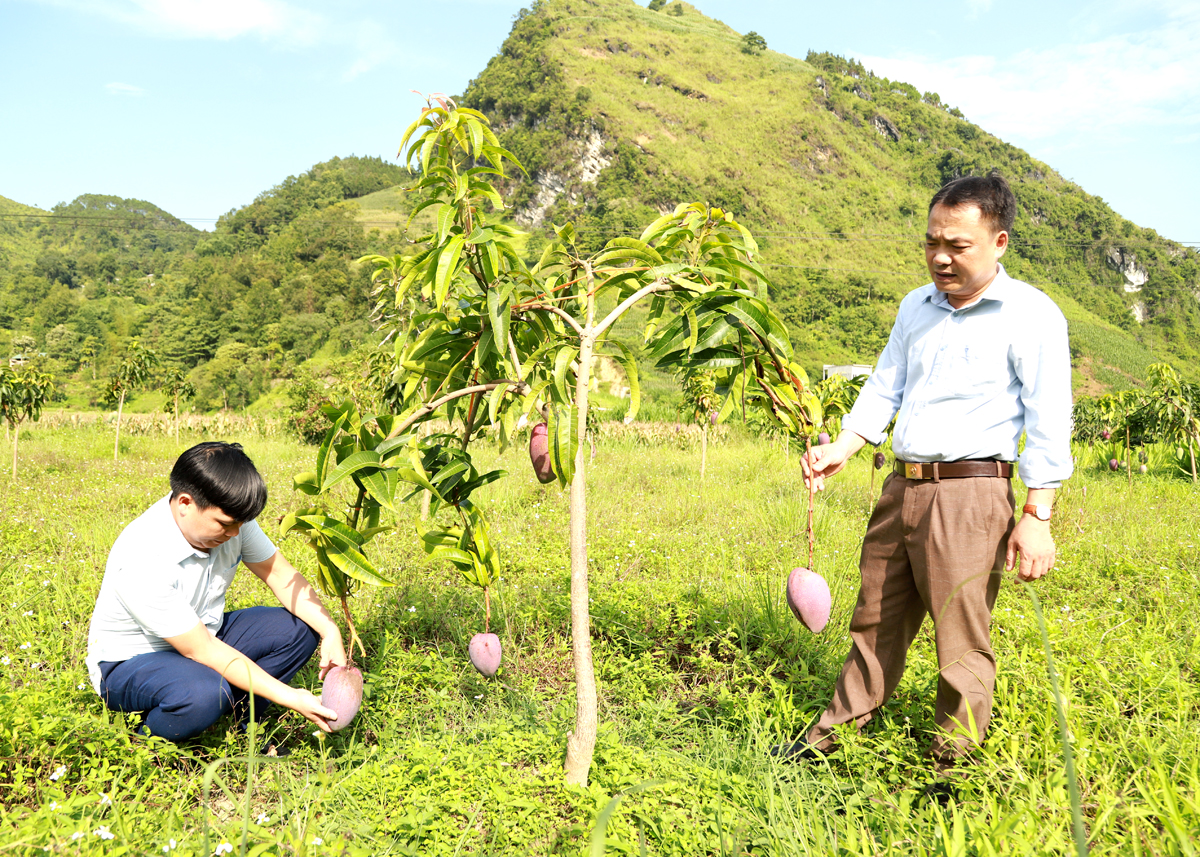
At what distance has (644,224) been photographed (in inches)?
1887

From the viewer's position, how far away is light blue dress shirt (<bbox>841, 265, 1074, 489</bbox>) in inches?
64.3

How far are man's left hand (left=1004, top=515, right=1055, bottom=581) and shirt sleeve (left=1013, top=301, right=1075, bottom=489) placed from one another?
0.31 feet

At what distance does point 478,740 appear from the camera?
2080 mm

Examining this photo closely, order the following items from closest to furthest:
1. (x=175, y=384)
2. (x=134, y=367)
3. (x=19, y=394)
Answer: (x=19, y=394) < (x=134, y=367) < (x=175, y=384)

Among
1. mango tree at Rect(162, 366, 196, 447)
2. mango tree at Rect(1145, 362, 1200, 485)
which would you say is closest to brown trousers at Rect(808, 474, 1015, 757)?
mango tree at Rect(1145, 362, 1200, 485)

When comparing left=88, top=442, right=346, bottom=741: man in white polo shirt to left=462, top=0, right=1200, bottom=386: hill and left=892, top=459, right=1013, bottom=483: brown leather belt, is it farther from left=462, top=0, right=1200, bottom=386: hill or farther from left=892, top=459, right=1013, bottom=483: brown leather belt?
left=462, top=0, right=1200, bottom=386: hill

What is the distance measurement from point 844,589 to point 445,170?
2579 millimetres

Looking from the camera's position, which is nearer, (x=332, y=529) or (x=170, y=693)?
(x=332, y=529)

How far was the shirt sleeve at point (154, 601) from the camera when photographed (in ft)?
5.98

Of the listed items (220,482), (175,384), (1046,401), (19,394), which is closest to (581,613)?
(220,482)

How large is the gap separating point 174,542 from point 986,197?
2.32 m

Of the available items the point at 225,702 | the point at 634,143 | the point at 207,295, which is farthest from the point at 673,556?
the point at 634,143

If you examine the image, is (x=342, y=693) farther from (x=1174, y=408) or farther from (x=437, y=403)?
(x=1174, y=408)

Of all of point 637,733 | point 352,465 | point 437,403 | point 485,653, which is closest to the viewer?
point 352,465
